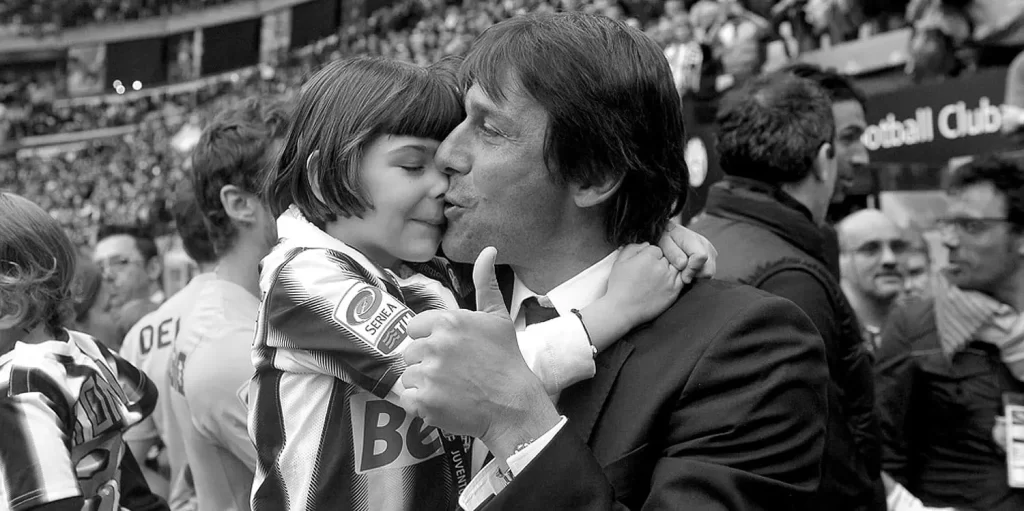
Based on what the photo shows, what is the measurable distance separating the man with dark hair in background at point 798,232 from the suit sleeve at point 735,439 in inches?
36.8

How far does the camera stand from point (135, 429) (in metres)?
2.94

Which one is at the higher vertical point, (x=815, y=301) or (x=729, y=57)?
(x=815, y=301)

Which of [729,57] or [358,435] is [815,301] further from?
[729,57]

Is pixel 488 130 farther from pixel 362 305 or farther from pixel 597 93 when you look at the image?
pixel 362 305

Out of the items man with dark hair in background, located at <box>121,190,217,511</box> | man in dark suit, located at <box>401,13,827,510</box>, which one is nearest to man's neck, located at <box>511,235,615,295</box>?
man in dark suit, located at <box>401,13,827,510</box>

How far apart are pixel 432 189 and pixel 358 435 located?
39cm

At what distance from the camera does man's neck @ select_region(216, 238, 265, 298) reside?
2.40 m

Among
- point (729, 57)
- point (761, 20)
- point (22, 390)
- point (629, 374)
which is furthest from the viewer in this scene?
point (761, 20)

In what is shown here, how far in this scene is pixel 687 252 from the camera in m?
1.57

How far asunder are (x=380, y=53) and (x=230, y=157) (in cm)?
2099

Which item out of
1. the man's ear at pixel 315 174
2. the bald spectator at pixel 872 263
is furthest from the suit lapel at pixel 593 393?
the bald spectator at pixel 872 263

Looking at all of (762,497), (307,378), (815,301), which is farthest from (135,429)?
(762,497)

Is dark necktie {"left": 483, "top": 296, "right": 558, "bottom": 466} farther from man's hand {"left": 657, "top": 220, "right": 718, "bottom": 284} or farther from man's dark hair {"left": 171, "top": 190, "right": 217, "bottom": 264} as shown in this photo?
man's dark hair {"left": 171, "top": 190, "right": 217, "bottom": 264}

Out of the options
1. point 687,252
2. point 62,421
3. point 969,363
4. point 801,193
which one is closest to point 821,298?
point 801,193
